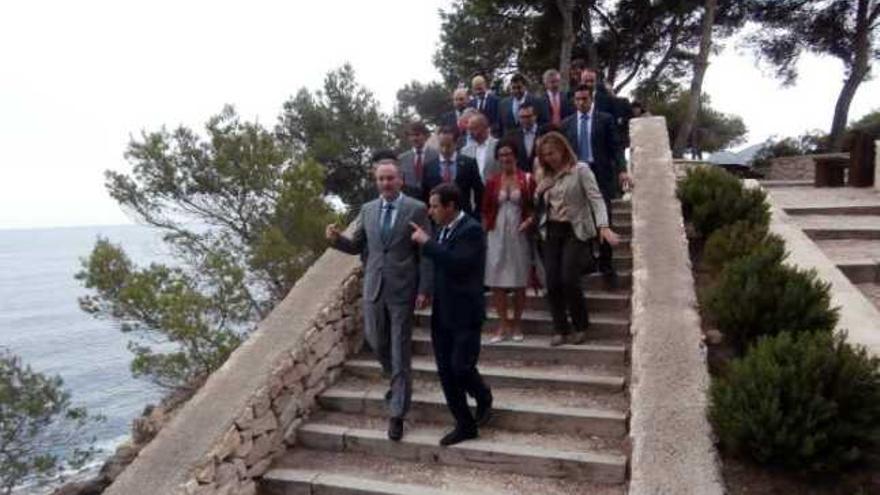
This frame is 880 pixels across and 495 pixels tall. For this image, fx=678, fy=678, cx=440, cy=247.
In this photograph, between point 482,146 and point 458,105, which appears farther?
point 458,105

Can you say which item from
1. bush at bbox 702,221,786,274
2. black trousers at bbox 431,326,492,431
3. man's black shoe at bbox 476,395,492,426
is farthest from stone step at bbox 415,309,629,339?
black trousers at bbox 431,326,492,431

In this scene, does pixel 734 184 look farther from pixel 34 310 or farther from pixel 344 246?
pixel 34 310

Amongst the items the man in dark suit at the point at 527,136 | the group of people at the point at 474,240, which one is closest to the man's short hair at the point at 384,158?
the group of people at the point at 474,240

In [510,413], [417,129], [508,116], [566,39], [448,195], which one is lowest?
[510,413]

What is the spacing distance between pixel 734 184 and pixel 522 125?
223cm

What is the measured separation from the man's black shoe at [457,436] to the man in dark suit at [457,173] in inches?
80.2

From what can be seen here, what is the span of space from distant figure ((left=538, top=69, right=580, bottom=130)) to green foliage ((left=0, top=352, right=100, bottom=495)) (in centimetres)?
1650

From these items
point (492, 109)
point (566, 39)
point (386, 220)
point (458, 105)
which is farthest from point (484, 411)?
point (566, 39)

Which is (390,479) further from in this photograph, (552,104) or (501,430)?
(552,104)

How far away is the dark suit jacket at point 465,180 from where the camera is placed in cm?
585

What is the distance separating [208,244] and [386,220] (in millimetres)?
17007

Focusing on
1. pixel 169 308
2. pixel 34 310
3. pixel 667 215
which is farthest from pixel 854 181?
pixel 34 310

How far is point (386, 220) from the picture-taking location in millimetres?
4938

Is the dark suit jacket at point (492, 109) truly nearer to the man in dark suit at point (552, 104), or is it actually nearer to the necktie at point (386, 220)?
the man in dark suit at point (552, 104)
